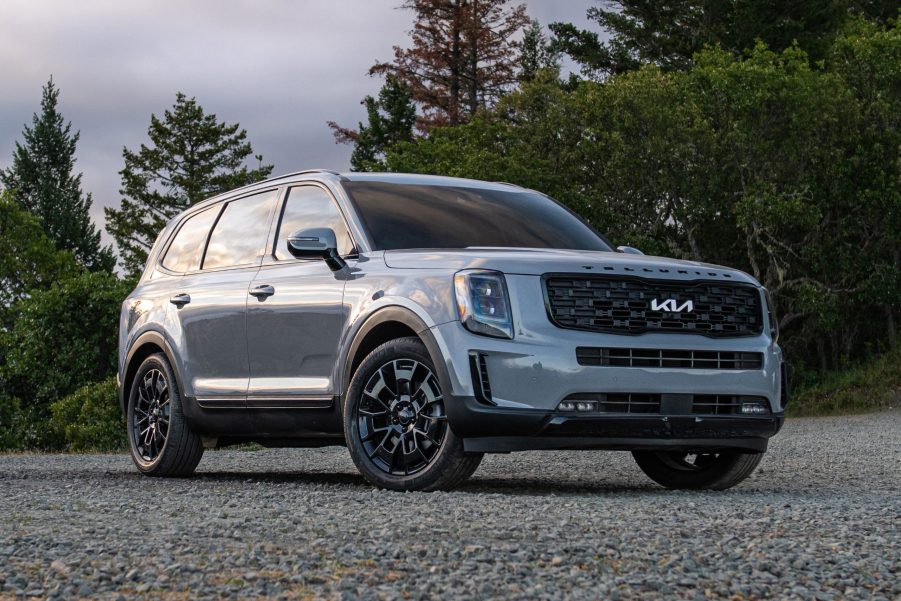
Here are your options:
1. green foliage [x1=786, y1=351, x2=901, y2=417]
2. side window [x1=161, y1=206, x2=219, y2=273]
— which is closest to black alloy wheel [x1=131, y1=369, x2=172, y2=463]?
side window [x1=161, y1=206, x2=219, y2=273]

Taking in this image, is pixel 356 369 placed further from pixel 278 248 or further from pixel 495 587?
pixel 495 587

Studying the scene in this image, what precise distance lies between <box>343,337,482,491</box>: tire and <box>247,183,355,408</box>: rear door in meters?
0.40

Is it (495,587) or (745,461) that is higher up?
(495,587)

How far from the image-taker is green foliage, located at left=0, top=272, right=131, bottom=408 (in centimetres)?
2625

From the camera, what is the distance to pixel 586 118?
3120cm

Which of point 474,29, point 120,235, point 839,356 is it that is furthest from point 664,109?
point 120,235

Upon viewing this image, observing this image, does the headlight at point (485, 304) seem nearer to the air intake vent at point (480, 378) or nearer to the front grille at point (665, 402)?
the air intake vent at point (480, 378)

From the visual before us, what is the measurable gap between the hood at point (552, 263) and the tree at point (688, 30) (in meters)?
31.7

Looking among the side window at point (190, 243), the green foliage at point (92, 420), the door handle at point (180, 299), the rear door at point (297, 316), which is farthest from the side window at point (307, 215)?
the green foliage at point (92, 420)

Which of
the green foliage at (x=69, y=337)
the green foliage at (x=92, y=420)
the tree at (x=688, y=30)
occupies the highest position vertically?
the tree at (x=688, y=30)

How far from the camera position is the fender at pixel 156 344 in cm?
925

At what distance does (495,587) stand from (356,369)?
12.1ft

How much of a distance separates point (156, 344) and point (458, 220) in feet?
8.68

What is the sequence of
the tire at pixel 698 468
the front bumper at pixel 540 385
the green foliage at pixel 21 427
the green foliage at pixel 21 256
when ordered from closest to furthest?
the front bumper at pixel 540 385 → the tire at pixel 698 468 → the green foliage at pixel 21 427 → the green foliage at pixel 21 256
